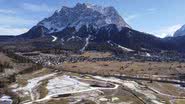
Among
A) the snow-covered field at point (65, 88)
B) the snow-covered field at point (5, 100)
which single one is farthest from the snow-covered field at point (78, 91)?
the snow-covered field at point (5, 100)

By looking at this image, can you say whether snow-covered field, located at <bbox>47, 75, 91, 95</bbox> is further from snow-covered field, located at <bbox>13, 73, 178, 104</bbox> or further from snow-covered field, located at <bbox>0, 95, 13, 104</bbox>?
snow-covered field, located at <bbox>0, 95, 13, 104</bbox>

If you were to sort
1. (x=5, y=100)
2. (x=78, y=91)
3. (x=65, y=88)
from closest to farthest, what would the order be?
1. (x=5, y=100)
2. (x=78, y=91)
3. (x=65, y=88)

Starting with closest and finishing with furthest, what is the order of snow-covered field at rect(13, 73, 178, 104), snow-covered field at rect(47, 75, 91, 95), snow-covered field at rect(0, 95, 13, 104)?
snow-covered field at rect(0, 95, 13, 104)
snow-covered field at rect(13, 73, 178, 104)
snow-covered field at rect(47, 75, 91, 95)

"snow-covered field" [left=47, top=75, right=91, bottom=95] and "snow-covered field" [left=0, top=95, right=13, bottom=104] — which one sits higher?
"snow-covered field" [left=47, top=75, right=91, bottom=95]

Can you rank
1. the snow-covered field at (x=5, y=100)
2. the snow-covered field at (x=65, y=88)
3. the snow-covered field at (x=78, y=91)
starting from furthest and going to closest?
the snow-covered field at (x=65, y=88) → the snow-covered field at (x=78, y=91) → the snow-covered field at (x=5, y=100)

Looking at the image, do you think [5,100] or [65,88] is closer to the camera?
[5,100]

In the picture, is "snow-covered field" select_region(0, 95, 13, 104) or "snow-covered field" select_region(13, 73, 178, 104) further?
"snow-covered field" select_region(13, 73, 178, 104)

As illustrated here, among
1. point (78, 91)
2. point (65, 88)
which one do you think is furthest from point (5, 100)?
point (65, 88)

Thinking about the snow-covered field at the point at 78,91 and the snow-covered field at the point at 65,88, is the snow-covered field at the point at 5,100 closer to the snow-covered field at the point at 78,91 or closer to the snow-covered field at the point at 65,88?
the snow-covered field at the point at 78,91

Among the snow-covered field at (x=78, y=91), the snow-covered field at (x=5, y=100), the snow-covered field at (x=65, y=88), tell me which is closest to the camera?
the snow-covered field at (x=5, y=100)

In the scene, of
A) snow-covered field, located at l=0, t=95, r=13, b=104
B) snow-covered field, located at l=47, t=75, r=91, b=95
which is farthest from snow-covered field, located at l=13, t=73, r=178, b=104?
snow-covered field, located at l=0, t=95, r=13, b=104

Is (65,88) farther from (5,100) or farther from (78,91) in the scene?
(5,100)

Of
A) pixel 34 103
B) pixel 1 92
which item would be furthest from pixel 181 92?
pixel 1 92

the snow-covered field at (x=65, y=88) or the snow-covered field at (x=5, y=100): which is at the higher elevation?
the snow-covered field at (x=65, y=88)
